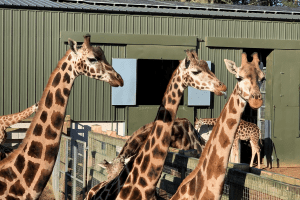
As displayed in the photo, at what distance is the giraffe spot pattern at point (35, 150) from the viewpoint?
4.82m

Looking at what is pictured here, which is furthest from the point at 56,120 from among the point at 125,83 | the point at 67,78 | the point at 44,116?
the point at 125,83

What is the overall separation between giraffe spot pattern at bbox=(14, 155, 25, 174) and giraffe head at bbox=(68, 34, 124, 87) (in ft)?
3.81

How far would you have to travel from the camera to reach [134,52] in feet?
49.6

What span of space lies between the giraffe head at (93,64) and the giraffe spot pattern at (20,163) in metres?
1.16

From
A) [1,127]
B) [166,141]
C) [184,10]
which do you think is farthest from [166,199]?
[184,10]

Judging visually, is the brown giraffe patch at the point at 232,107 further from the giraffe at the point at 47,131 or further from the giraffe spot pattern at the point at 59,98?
the giraffe spot pattern at the point at 59,98

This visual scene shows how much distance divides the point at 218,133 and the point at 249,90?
606 mm

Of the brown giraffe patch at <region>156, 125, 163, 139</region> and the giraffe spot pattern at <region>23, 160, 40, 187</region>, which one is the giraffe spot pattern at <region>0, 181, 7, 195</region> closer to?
the giraffe spot pattern at <region>23, 160, 40, 187</region>

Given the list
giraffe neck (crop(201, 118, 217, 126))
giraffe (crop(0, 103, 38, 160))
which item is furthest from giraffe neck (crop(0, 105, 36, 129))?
giraffe neck (crop(201, 118, 217, 126))

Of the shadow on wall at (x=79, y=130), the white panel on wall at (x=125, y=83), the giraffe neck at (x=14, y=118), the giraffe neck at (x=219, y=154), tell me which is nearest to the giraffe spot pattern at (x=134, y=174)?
the giraffe neck at (x=219, y=154)

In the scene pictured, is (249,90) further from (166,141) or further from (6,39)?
(6,39)

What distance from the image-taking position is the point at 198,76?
5391mm

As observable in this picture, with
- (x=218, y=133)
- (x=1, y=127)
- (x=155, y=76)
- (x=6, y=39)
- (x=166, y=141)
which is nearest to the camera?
(x=218, y=133)

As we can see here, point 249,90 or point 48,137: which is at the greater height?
point 249,90
